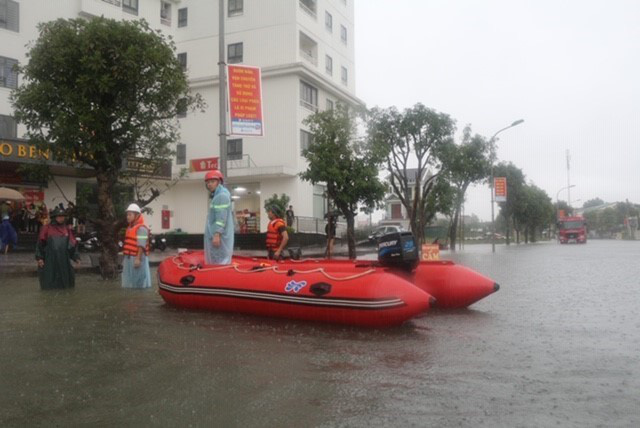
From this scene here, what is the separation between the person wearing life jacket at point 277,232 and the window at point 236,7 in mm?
27570

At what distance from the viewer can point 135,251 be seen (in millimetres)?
10242

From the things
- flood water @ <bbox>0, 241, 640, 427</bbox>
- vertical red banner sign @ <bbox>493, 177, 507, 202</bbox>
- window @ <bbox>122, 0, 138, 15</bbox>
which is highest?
window @ <bbox>122, 0, 138, 15</bbox>

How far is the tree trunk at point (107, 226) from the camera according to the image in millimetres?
13406

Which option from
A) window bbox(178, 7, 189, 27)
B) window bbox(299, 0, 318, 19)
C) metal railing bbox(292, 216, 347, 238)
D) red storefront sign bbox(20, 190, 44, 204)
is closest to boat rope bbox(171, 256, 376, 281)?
red storefront sign bbox(20, 190, 44, 204)

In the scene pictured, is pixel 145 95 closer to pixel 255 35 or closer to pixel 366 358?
pixel 366 358

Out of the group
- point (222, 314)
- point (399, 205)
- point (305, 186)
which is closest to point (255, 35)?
point (305, 186)

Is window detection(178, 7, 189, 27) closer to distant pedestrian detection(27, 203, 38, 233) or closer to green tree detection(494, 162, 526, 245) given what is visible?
distant pedestrian detection(27, 203, 38, 233)

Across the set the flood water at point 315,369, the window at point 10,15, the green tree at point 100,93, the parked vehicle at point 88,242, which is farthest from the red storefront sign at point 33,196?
the flood water at point 315,369

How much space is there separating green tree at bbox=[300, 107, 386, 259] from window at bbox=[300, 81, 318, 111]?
1369cm

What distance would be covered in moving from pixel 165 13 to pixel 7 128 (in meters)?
15.4

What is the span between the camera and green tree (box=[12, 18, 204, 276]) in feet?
40.7

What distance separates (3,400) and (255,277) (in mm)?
3968

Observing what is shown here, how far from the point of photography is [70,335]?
6562 millimetres

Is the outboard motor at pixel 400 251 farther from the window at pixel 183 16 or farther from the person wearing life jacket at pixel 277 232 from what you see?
the window at pixel 183 16
